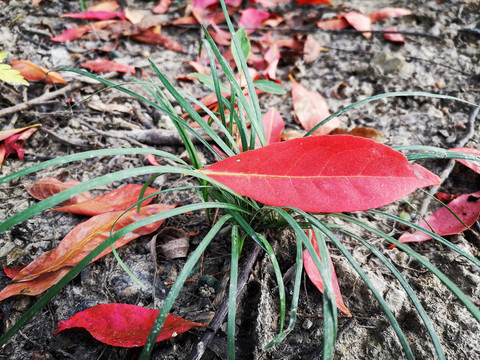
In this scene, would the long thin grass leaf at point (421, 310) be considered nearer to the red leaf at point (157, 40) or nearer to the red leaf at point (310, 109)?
the red leaf at point (310, 109)

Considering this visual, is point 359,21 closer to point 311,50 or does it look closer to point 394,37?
point 394,37

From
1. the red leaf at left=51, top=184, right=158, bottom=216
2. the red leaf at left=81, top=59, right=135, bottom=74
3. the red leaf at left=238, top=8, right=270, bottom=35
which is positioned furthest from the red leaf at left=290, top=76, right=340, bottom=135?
the red leaf at left=81, top=59, right=135, bottom=74

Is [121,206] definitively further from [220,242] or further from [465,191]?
[465,191]

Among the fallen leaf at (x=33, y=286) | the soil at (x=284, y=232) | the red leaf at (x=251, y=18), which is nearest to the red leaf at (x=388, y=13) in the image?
the soil at (x=284, y=232)

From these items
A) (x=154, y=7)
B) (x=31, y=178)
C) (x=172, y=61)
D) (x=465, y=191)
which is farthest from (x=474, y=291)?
(x=154, y=7)

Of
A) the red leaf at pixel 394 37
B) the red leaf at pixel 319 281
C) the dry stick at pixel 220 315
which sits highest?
the red leaf at pixel 394 37

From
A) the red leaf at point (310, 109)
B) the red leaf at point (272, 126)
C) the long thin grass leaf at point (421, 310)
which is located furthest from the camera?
the red leaf at point (310, 109)

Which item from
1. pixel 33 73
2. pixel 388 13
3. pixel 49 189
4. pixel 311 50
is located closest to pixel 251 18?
pixel 311 50
